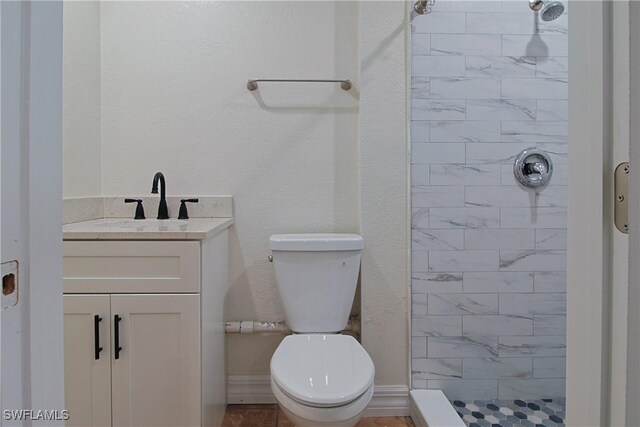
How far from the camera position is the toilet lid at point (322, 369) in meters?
1.14

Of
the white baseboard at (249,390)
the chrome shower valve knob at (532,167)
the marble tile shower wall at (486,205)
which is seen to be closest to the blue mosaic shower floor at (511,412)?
the marble tile shower wall at (486,205)

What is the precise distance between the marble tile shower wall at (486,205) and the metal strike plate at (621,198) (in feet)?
4.45

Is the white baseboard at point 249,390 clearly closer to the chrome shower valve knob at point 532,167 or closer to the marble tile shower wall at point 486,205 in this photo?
the marble tile shower wall at point 486,205

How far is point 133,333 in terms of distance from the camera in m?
1.22

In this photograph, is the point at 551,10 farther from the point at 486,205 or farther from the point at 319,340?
the point at 319,340

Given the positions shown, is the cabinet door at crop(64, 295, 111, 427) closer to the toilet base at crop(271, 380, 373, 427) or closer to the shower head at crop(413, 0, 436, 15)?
the toilet base at crop(271, 380, 373, 427)

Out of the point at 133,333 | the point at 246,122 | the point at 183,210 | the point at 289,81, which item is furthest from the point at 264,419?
the point at 289,81

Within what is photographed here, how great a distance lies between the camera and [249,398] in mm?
1864

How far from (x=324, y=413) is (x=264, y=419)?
0.75 metres

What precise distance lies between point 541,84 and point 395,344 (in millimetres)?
1333

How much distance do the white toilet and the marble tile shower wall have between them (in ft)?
1.21

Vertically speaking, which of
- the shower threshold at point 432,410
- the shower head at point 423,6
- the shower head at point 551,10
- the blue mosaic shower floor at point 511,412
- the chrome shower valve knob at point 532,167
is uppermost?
the shower head at point 423,6

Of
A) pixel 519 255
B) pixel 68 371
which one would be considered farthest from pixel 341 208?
pixel 68 371

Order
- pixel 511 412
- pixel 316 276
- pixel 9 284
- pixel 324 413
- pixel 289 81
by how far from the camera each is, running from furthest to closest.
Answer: pixel 289 81 → pixel 511 412 → pixel 316 276 → pixel 324 413 → pixel 9 284
